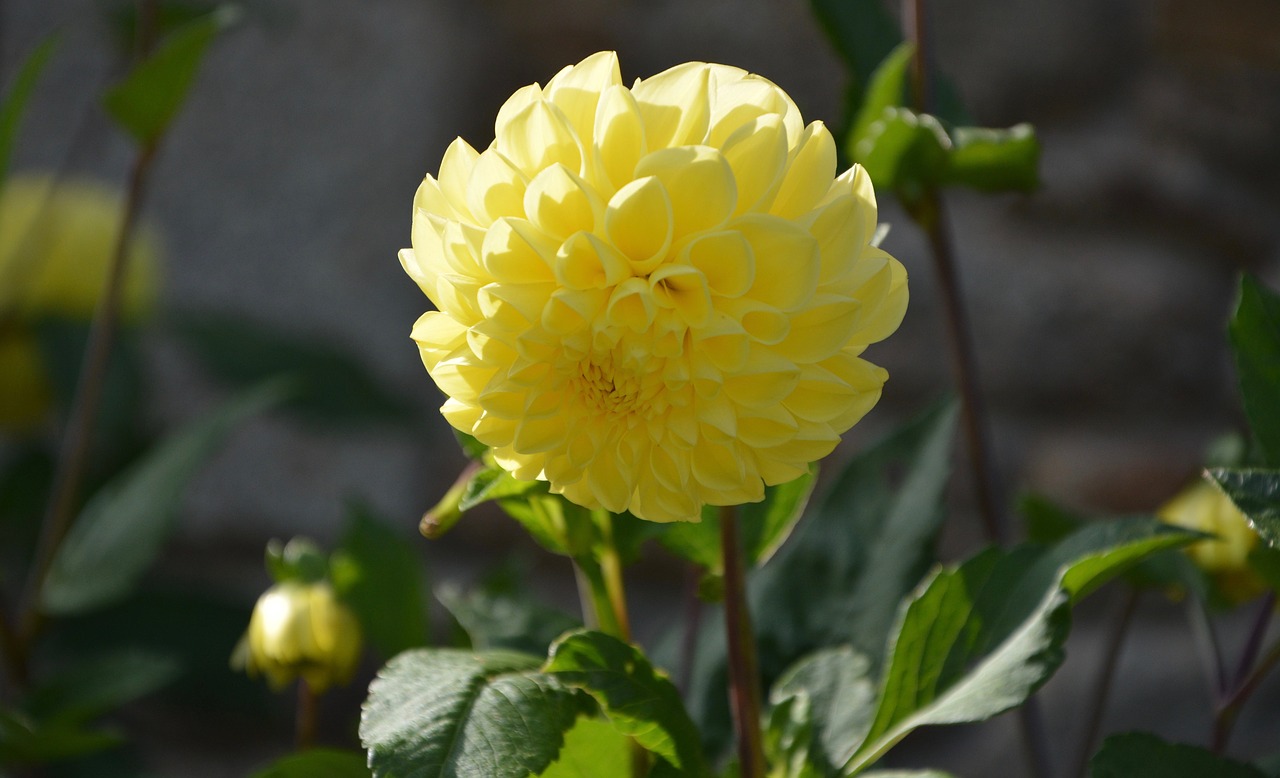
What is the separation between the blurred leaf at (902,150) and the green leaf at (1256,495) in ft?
0.43

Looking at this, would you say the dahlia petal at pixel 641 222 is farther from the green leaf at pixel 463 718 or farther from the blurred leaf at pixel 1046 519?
the blurred leaf at pixel 1046 519

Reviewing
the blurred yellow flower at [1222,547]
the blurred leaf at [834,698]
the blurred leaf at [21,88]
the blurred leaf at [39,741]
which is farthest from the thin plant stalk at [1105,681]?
the blurred leaf at [21,88]

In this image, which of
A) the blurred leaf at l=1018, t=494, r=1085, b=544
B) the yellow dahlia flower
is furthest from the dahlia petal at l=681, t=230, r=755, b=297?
the blurred leaf at l=1018, t=494, r=1085, b=544

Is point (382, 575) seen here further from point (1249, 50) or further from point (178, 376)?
point (1249, 50)

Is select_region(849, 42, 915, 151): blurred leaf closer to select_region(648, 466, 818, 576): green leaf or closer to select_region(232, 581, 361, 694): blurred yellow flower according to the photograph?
select_region(648, 466, 818, 576): green leaf

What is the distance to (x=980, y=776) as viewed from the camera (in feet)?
2.68

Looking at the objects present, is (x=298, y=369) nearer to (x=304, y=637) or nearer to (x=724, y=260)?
(x=304, y=637)

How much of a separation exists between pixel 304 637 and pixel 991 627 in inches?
10.3

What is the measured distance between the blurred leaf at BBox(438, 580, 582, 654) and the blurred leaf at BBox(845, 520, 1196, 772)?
119 mm

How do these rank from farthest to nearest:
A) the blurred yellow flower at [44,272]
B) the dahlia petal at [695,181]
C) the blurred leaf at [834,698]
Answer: the blurred yellow flower at [44,272]
the blurred leaf at [834,698]
the dahlia petal at [695,181]

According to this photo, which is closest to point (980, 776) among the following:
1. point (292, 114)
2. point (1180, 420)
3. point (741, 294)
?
point (1180, 420)

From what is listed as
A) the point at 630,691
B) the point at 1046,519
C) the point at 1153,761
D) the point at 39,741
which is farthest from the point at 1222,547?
the point at 39,741

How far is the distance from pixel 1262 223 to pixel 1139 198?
3.8 inches

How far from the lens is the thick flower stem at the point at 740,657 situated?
28 centimetres
